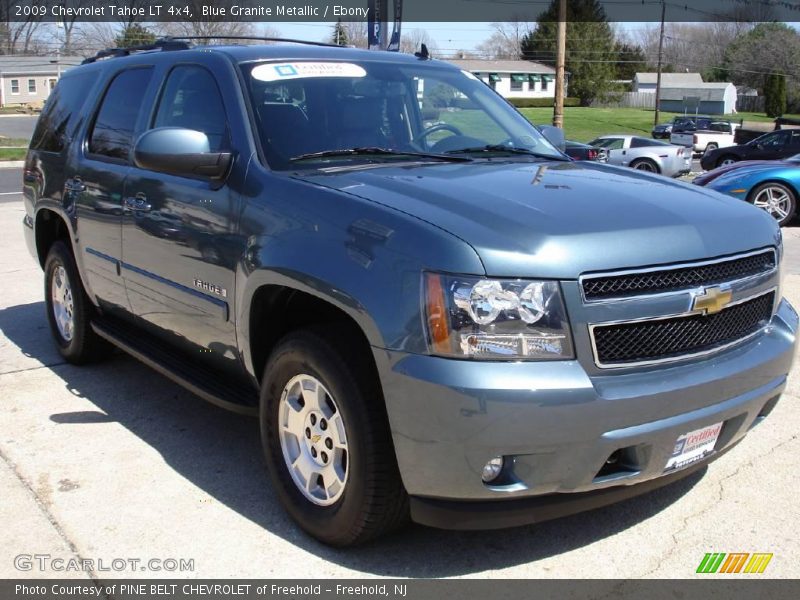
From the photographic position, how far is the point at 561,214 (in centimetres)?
295

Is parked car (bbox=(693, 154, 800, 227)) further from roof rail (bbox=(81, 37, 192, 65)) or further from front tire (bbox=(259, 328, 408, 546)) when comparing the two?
front tire (bbox=(259, 328, 408, 546))

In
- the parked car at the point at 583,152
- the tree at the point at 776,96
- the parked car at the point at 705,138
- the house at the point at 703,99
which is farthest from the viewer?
the house at the point at 703,99

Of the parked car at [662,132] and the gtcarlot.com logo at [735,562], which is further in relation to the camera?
the parked car at [662,132]

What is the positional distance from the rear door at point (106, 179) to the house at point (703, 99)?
95324 millimetres

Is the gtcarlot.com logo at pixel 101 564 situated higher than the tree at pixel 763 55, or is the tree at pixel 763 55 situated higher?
the tree at pixel 763 55

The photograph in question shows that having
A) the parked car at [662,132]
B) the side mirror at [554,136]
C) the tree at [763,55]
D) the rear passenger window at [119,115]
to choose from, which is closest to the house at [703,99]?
the tree at [763,55]

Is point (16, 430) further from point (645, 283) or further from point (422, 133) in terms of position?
point (645, 283)

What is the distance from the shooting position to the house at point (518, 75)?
91125mm

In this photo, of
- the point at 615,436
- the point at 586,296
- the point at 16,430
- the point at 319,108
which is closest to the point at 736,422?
the point at 615,436

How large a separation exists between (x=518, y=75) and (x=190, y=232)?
307 ft

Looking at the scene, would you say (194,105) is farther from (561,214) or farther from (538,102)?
(538,102)

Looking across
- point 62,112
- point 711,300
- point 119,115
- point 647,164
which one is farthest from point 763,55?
point 711,300

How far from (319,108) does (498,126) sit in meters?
1.09

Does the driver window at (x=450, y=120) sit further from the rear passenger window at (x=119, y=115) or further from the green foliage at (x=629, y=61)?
the green foliage at (x=629, y=61)
